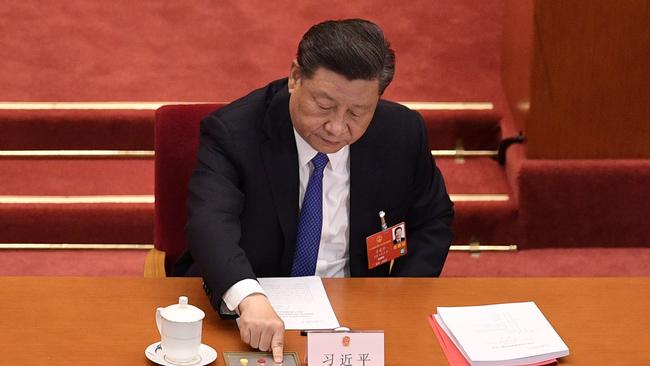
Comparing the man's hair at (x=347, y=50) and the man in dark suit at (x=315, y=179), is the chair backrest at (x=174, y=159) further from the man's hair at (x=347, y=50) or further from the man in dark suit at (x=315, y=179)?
the man's hair at (x=347, y=50)

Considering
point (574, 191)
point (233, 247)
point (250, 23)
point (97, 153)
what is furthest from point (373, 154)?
point (250, 23)

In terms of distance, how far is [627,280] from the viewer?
2.61m

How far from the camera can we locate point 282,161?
263 centimetres

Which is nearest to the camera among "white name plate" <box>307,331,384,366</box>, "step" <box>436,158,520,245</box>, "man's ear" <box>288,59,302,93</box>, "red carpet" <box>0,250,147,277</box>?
"white name plate" <box>307,331,384,366</box>

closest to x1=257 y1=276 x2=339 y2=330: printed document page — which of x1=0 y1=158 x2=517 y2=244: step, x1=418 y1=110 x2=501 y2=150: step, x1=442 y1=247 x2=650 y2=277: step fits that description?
x1=442 y1=247 x2=650 y2=277: step

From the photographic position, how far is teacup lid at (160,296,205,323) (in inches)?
84.5

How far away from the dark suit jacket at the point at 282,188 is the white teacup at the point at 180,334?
1.01 ft

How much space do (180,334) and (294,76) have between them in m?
0.62

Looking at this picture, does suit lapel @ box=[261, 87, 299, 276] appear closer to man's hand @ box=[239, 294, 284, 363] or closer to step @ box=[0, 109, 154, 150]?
man's hand @ box=[239, 294, 284, 363]

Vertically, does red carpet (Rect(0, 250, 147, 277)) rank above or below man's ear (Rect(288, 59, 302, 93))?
below

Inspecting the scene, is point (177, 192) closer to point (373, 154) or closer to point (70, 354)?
point (373, 154)

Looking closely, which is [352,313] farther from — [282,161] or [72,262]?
[72,262]

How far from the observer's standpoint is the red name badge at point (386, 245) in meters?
2.63

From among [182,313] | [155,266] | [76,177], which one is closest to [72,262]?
[76,177]
